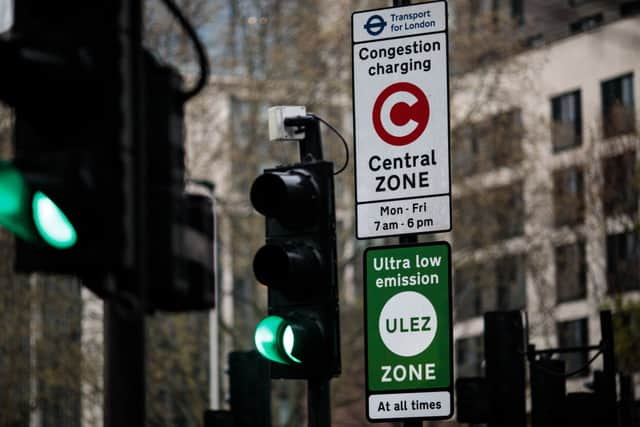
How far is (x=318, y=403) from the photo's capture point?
10.4 m

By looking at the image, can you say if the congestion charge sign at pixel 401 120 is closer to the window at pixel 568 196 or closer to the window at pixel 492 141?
the window at pixel 492 141

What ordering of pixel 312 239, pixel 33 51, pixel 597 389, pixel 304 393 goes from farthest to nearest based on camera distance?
pixel 304 393 < pixel 597 389 < pixel 312 239 < pixel 33 51

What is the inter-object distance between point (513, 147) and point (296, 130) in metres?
36.6

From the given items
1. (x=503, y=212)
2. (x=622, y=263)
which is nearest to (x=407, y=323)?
(x=503, y=212)

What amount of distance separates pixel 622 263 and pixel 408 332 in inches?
1519

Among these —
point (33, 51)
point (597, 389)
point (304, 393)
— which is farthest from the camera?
point (304, 393)

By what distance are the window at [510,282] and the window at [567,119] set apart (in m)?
4.11

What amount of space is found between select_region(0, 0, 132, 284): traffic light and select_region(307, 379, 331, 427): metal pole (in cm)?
488

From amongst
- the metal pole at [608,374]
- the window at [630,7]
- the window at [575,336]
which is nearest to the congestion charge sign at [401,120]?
the metal pole at [608,374]

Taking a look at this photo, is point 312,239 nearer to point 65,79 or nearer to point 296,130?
point 296,130

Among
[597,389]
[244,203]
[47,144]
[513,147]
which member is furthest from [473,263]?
[47,144]

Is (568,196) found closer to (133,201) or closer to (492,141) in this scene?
(492,141)

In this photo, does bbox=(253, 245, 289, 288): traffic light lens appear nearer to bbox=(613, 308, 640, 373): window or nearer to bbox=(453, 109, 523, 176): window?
bbox=(613, 308, 640, 373): window

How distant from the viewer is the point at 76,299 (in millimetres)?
46312
